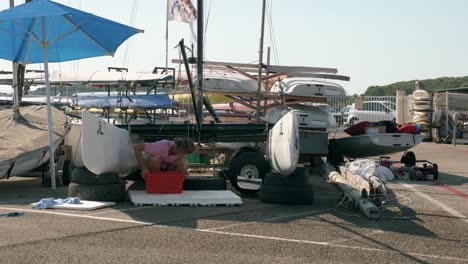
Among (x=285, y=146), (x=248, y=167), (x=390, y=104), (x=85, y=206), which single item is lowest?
(x=85, y=206)

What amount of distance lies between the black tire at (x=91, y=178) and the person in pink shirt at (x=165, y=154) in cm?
74

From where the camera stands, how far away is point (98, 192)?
9.47m

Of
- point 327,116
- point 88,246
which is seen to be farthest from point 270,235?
point 327,116

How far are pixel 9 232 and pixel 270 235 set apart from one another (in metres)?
3.10

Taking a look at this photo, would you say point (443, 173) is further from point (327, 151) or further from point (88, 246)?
point (88, 246)

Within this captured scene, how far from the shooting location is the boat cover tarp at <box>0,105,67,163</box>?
11.1 m

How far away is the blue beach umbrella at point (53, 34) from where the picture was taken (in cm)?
1070

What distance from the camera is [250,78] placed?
1631 centimetres

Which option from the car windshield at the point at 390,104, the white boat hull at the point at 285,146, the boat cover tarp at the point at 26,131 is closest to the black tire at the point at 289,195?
the white boat hull at the point at 285,146

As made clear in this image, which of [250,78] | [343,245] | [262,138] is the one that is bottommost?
[343,245]

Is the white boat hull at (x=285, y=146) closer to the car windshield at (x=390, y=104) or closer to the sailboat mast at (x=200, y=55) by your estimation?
the sailboat mast at (x=200, y=55)

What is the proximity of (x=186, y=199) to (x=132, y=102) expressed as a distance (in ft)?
32.7

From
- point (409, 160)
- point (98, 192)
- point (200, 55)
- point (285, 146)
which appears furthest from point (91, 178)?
point (409, 160)

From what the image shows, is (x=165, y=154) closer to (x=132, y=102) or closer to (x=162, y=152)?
(x=162, y=152)
